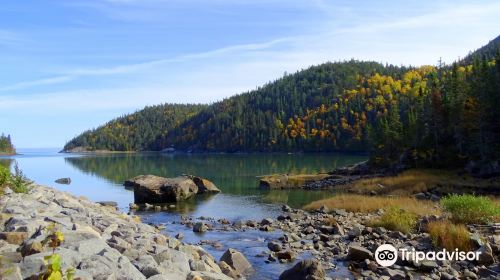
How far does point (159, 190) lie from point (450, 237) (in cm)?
4127

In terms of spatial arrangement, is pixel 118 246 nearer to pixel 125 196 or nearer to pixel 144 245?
pixel 144 245

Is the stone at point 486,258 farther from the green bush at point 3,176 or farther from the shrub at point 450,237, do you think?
the green bush at point 3,176

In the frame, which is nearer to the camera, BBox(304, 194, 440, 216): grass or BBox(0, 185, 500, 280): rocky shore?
BBox(0, 185, 500, 280): rocky shore

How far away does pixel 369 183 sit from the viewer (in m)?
65.6

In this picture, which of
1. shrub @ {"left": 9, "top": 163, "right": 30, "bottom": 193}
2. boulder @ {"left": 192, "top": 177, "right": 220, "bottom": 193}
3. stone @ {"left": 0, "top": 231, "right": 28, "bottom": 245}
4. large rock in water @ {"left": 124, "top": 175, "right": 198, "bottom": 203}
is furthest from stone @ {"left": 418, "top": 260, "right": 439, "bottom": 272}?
boulder @ {"left": 192, "top": 177, "right": 220, "bottom": 193}

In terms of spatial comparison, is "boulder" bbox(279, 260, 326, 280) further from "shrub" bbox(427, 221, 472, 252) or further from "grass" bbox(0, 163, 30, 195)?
"grass" bbox(0, 163, 30, 195)

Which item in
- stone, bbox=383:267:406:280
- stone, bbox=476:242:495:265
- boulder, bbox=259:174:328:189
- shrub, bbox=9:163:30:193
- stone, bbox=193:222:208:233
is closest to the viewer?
stone, bbox=383:267:406:280

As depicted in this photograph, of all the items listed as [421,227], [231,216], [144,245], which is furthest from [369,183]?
[144,245]

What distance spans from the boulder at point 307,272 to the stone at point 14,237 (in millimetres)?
9367

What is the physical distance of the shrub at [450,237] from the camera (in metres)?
19.8

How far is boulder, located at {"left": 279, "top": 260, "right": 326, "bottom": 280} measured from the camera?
1645 centimetres

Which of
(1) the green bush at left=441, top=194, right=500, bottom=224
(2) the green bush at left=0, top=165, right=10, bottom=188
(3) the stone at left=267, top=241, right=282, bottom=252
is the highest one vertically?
(2) the green bush at left=0, top=165, right=10, bottom=188

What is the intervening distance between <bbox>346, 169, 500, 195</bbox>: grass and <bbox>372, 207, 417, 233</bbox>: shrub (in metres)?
27.9

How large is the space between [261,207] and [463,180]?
29.2m
